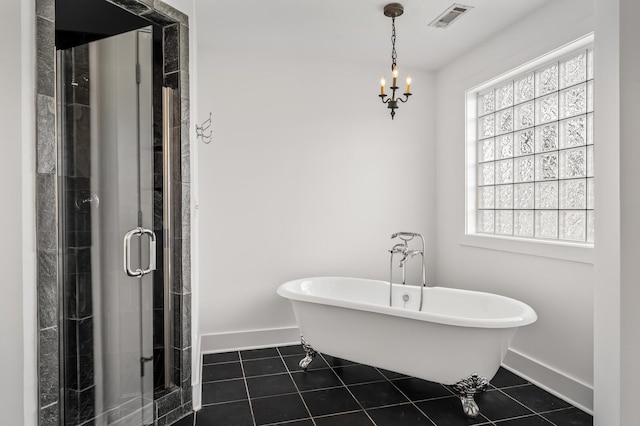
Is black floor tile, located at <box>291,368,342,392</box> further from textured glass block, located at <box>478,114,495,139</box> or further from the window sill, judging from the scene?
textured glass block, located at <box>478,114,495,139</box>

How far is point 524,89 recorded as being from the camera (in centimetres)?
300

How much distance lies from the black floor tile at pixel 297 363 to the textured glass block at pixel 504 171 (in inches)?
79.2

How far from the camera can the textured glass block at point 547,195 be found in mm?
2729

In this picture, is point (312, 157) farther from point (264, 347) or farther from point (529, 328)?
point (529, 328)

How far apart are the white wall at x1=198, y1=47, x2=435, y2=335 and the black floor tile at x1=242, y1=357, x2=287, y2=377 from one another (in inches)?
15.3

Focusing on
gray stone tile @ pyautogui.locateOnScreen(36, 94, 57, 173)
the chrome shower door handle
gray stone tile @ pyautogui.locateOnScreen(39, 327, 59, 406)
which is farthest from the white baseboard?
gray stone tile @ pyautogui.locateOnScreen(36, 94, 57, 173)

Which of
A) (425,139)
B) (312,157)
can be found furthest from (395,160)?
(312,157)

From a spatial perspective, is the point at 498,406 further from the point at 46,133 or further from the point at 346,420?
the point at 46,133

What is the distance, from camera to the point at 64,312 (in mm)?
1670

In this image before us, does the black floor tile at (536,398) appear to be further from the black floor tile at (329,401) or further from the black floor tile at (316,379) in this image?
the black floor tile at (316,379)

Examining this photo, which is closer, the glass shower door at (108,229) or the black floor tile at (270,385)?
the glass shower door at (108,229)

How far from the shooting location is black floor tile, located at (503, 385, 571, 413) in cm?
238

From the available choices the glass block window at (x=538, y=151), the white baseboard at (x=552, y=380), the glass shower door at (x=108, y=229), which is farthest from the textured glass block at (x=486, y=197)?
the glass shower door at (x=108, y=229)

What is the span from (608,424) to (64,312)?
2.47 metres
